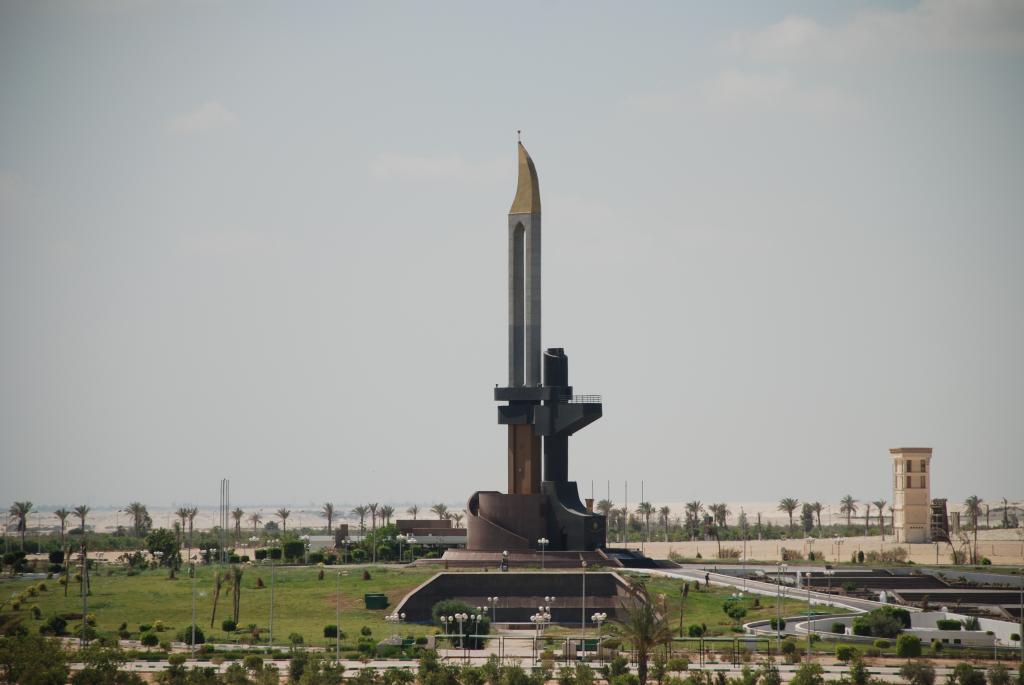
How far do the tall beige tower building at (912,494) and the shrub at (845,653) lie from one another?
60.9 meters

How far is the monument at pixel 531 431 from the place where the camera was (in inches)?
3541

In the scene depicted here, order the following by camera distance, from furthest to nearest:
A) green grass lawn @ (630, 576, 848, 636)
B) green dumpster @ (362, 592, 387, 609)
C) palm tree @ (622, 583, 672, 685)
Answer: green dumpster @ (362, 592, 387, 609) → green grass lawn @ (630, 576, 848, 636) → palm tree @ (622, 583, 672, 685)

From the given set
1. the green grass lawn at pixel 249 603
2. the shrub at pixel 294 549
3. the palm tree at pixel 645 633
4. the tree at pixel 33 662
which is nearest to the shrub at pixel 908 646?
the palm tree at pixel 645 633

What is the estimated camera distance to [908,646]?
66.8m

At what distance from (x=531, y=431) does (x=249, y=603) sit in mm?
21074

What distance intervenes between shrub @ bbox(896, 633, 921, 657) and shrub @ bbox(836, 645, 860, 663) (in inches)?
107

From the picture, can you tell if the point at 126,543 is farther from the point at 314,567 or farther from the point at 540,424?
the point at 540,424

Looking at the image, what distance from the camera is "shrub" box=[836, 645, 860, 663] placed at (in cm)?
6406

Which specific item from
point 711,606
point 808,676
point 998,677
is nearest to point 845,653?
point 998,677

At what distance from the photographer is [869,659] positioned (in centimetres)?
6519

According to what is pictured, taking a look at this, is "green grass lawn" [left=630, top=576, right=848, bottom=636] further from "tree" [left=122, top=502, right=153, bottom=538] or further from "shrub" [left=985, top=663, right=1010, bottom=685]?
"tree" [left=122, top=502, right=153, bottom=538]

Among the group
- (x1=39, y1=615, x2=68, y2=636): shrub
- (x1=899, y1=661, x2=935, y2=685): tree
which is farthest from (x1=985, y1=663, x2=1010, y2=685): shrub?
(x1=39, y1=615, x2=68, y2=636): shrub

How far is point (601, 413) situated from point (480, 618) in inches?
896

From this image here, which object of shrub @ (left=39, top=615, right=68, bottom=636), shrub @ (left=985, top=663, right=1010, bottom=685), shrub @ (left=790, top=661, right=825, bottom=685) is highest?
shrub @ (left=39, top=615, right=68, bottom=636)
